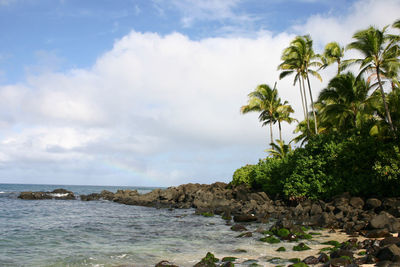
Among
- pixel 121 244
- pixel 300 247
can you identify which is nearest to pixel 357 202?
pixel 300 247

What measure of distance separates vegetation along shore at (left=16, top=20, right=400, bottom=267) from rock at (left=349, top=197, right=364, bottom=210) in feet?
0.24

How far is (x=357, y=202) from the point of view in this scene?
58.2 ft

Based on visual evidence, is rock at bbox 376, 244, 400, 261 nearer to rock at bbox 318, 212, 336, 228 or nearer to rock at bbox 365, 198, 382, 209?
rock at bbox 318, 212, 336, 228

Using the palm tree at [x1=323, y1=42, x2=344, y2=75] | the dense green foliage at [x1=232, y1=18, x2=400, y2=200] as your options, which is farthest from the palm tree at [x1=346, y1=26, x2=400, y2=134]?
the palm tree at [x1=323, y1=42, x2=344, y2=75]

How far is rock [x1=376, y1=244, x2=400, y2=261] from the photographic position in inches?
305

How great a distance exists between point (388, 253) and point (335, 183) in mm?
12708

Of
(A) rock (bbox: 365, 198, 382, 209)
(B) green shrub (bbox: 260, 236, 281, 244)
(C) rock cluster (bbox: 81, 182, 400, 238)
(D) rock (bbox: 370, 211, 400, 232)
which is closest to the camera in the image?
(B) green shrub (bbox: 260, 236, 281, 244)

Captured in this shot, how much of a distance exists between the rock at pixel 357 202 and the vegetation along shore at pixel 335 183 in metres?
0.07

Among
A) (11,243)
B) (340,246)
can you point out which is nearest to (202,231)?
(340,246)

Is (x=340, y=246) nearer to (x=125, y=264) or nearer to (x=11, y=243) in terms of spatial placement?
(x=125, y=264)

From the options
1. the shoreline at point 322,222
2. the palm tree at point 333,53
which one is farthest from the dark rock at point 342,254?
the palm tree at point 333,53

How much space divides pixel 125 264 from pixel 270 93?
100 feet

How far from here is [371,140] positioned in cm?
1942

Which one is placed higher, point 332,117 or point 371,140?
point 332,117
